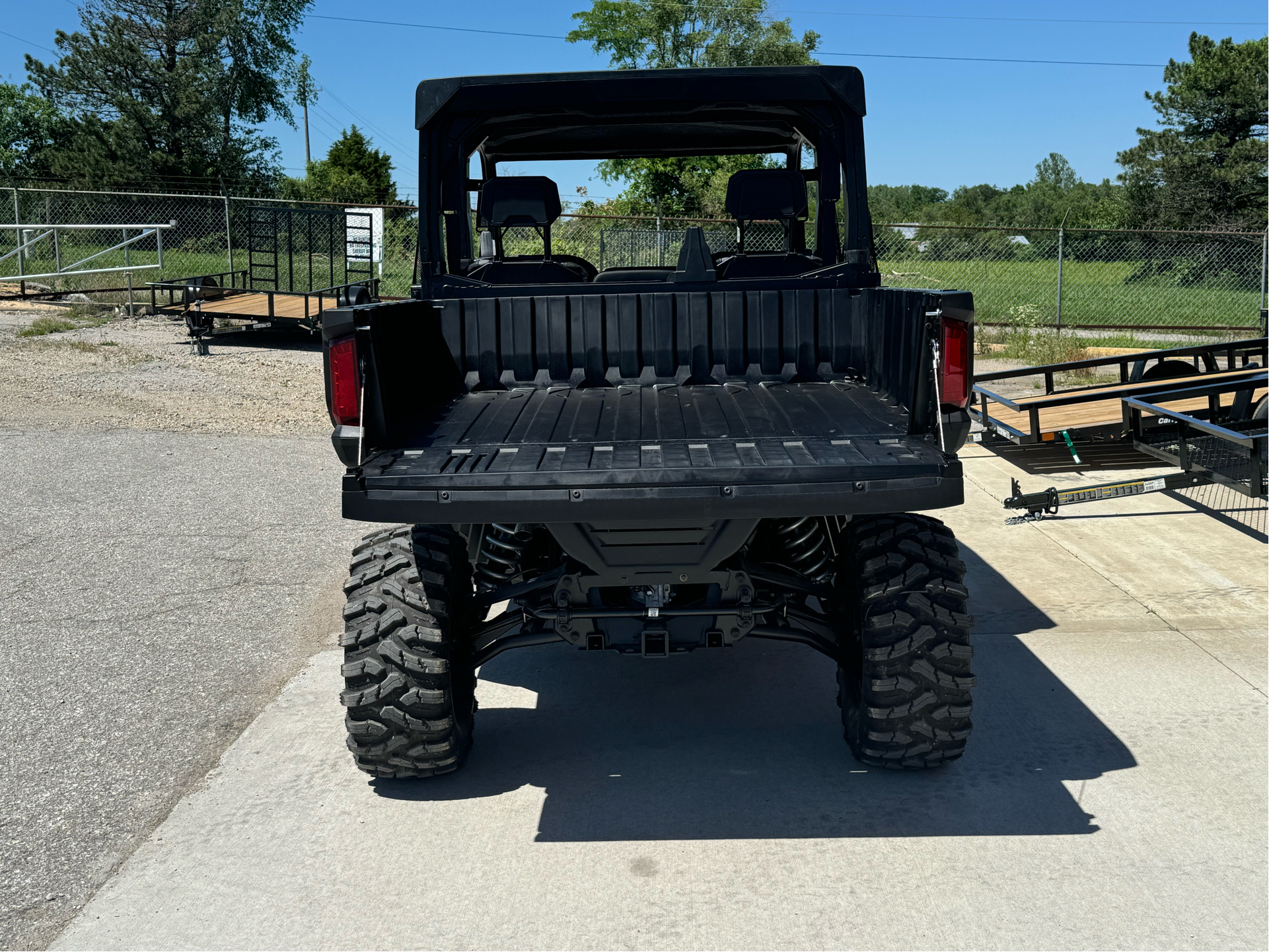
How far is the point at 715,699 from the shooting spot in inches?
174

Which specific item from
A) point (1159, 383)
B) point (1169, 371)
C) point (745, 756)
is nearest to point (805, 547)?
point (745, 756)

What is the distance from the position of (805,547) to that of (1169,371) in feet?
16.0

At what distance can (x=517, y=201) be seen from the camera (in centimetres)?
482

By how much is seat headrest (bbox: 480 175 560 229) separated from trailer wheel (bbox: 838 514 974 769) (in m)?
2.11

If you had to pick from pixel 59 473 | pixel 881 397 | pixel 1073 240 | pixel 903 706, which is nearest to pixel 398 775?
pixel 903 706

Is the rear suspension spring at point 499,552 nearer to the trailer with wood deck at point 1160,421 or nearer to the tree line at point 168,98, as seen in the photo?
the trailer with wood deck at point 1160,421

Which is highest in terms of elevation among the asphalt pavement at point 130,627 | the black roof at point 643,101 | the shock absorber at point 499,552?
the black roof at point 643,101

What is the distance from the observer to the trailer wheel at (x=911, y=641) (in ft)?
11.3

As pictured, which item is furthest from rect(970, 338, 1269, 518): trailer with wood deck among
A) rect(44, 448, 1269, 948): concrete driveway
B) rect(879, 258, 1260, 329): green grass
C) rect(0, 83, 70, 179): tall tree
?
rect(0, 83, 70, 179): tall tree

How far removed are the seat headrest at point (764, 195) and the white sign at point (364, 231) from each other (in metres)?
13.4

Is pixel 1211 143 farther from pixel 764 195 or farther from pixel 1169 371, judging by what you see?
pixel 764 195

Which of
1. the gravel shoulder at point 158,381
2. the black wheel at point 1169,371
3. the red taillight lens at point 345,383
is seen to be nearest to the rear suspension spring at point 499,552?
the red taillight lens at point 345,383

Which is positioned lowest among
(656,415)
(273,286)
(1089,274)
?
(656,415)

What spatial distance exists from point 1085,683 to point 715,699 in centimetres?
150
